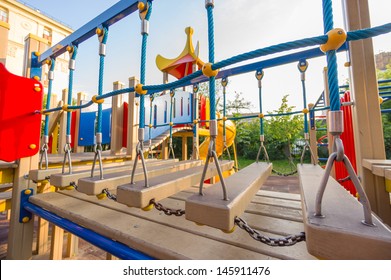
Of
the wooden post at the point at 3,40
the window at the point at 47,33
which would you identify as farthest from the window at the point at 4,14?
the wooden post at the point at 3,40

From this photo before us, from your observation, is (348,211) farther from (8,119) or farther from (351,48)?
(8,119)

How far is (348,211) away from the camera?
534mm

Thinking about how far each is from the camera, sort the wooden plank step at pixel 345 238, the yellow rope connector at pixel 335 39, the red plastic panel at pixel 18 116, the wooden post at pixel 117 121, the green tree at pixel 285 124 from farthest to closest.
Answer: the green tree at pixel 285 124
the wooden post at pixel 117 121
the red plastic panel at pixel 18 116
the yellow rope connector at pixel 335 39
the wooden plank step at pixel 345 238

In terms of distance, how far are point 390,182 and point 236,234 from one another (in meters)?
0.89

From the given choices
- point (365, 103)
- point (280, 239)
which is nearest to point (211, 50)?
point (280, 239)

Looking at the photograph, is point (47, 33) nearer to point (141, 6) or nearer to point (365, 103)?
point (141, 6)

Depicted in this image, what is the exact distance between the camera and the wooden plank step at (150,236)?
28.1 inches

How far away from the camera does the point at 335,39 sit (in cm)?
54

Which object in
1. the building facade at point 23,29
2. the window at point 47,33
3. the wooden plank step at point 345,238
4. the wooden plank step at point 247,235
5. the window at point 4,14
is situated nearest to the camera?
the wooden plank step at point 345,238

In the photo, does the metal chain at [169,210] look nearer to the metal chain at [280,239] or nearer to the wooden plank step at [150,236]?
the wooden plank step at [150,236]

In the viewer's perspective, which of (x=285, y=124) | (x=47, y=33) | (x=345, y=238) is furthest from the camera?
(x=47, y=33)

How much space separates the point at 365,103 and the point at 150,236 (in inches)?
58.2

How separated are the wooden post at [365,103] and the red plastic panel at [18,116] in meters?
2.39
